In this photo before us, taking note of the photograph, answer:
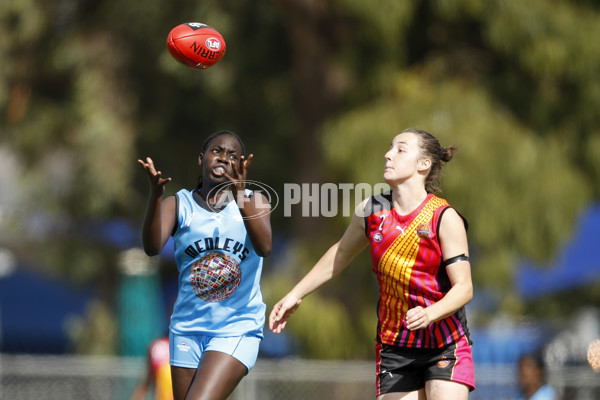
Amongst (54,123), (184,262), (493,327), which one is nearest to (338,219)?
(493,327)

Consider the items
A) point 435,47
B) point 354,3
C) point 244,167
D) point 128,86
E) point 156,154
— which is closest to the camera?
point 244,167

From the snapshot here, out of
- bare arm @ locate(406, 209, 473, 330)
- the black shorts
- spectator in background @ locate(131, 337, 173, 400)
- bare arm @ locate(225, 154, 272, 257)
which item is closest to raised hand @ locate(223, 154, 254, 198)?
bare arm @ locate(225, 154, 272, 257)

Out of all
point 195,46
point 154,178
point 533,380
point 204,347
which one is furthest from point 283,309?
point 533,380

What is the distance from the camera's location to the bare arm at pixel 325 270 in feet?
16.6

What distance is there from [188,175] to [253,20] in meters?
3.03

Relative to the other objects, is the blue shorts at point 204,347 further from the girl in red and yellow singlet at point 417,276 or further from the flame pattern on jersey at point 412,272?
the flame pattern on jersey at point 412,272

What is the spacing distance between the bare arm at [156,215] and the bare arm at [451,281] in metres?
1.52

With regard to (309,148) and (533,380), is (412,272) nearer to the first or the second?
(533,380)

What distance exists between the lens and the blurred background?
11898 millimetres

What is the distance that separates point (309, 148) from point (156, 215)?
963 centimetres

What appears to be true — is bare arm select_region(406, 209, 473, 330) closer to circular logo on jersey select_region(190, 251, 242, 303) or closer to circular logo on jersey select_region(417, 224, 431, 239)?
circular logo on jersey select_region(417, 224, 431, 239)

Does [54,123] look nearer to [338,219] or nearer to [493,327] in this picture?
[338,219]

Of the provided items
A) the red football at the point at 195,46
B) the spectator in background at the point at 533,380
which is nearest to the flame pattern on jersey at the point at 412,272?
the red football at the point at 195,46

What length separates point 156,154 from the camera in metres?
16.0
